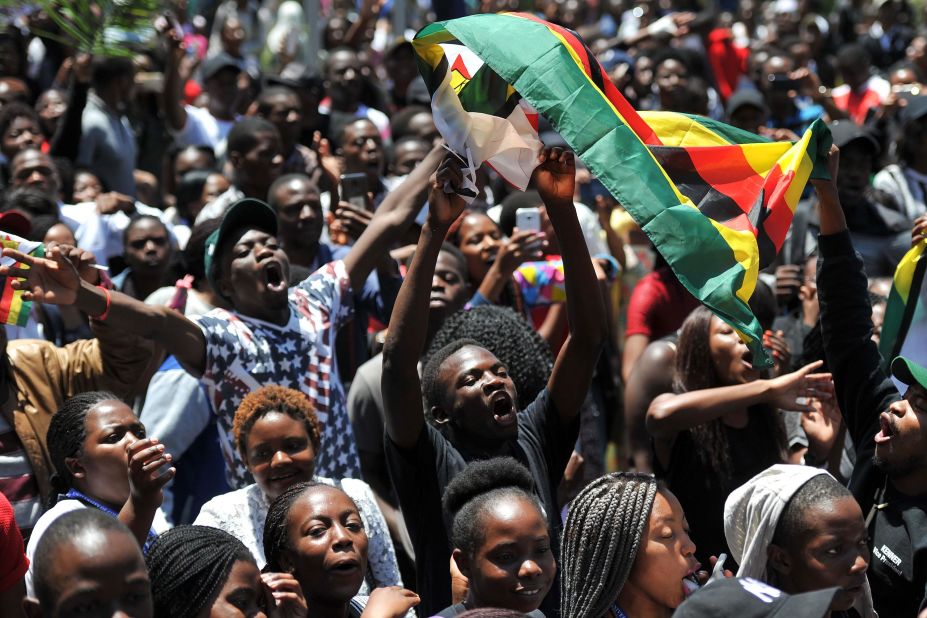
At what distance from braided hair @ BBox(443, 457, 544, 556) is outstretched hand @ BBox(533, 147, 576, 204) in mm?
877

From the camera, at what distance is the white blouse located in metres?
4.39

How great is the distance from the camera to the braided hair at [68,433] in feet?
14.1

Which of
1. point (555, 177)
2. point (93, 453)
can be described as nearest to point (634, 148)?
point (555, 177)

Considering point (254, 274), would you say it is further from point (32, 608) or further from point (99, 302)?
point (32, 608)

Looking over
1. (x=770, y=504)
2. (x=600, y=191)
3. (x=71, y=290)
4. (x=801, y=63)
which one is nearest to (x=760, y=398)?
(x=770, y=504)

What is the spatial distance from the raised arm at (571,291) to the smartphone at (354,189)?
7.99 ft

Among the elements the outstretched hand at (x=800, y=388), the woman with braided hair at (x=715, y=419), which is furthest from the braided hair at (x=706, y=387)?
the outstretched hand at (x=800, y=388)

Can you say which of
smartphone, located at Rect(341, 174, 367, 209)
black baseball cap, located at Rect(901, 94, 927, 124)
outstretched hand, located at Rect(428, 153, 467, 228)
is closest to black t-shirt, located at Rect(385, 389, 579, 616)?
outstretched hand, located at Rect(428, 153, 467, 228)

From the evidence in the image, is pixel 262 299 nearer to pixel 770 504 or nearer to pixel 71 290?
pixel 71 290

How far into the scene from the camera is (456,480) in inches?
156

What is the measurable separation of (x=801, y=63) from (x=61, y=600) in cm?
1100

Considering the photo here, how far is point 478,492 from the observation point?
3.91 meters

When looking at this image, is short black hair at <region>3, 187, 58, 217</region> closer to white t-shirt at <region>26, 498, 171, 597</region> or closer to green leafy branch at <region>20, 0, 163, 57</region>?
green leafy branch at <region>20, 0, 163, 57</region>

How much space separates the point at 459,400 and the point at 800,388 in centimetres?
121
